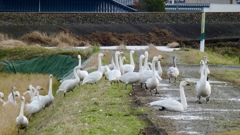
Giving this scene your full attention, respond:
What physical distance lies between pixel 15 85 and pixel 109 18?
26.3 meters

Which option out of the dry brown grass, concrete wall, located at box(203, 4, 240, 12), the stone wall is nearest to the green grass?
the dry brown grass

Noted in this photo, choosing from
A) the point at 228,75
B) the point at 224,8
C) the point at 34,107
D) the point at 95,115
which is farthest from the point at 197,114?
the point at 224,8

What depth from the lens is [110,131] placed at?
1173cm

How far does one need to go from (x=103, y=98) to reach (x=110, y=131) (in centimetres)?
473

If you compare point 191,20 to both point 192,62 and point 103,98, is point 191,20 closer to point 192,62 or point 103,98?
point 192,62

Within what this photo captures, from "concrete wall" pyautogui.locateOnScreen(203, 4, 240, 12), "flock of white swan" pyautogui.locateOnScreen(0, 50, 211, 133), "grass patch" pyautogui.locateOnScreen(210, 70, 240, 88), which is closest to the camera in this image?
"flock of white swan" pyautogui.locateOnScreen(0, 50, 211, 133)

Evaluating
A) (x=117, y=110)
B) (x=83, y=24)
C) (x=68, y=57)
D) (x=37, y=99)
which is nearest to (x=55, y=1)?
(x=83, y=24)

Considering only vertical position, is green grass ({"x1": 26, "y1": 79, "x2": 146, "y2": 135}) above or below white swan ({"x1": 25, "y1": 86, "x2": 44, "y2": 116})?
above

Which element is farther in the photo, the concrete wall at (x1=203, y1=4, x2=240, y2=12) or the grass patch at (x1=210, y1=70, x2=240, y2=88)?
the concrete wall at (x1=203, y1=4, x2=240, y2=12)

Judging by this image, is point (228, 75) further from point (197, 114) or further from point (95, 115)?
point (95, 115)

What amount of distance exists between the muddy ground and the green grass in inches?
14.3

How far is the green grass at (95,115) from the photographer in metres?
12.1

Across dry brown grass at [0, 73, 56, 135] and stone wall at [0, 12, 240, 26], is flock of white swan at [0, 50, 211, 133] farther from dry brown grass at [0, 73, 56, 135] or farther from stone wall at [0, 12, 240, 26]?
stone wall at [0, 12, 240, 26]

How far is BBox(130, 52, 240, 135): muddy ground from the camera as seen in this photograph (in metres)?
12.2
